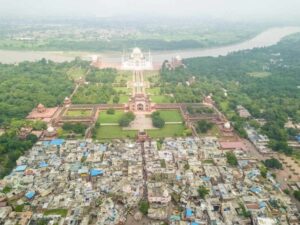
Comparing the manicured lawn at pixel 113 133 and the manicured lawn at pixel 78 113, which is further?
the manicured lawn at pixel 78 113

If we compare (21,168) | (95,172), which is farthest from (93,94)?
(95,172)

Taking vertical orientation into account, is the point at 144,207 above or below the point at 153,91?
above

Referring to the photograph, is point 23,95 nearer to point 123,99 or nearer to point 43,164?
point 123,99

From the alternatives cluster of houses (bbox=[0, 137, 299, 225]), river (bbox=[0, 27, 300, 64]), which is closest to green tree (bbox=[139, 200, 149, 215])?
cluster of houses (bbox=[0, 137, 299, 225])

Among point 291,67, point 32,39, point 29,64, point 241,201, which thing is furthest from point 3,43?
point 241,201

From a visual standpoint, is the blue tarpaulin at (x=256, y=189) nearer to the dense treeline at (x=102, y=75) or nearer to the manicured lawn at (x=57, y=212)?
the manicured lawn at (x=57, y=212)

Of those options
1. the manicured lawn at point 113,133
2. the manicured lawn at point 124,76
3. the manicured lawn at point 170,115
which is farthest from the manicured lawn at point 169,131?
the manicured lawn at point 124,76

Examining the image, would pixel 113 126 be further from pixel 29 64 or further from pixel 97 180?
pixel 29 64
